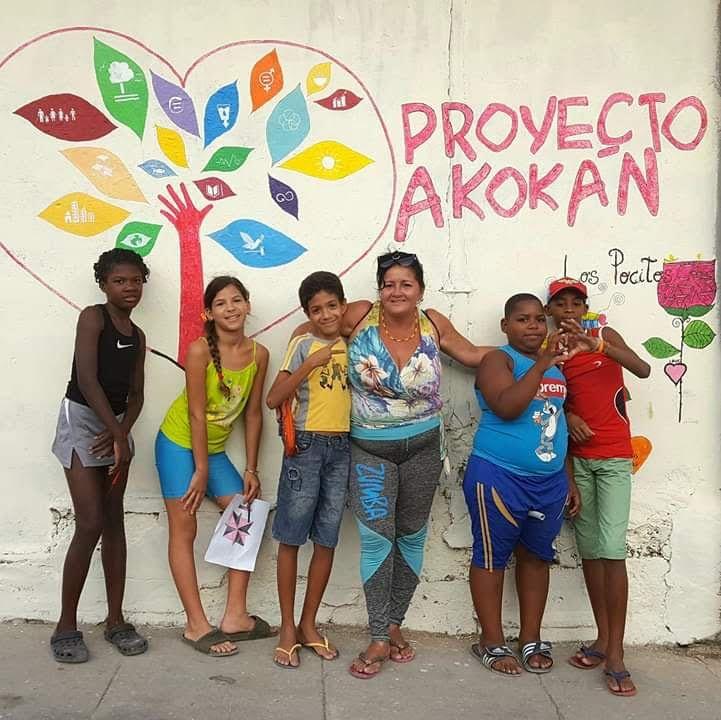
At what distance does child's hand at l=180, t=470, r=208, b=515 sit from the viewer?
402cm

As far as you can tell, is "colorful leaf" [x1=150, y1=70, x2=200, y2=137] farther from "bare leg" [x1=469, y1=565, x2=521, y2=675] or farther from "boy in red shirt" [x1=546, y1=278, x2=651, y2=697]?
"bare leg" [x1=469, y1=565, x2=521, y2=675]

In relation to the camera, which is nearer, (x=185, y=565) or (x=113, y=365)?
(x=113, y=365)

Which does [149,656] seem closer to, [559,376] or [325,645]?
[325,645]

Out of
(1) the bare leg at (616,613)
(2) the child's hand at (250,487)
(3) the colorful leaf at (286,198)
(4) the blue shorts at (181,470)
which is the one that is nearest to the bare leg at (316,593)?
(2) the child's hand at (250,487)

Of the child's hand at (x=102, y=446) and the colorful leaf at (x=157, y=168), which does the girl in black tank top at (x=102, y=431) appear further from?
the colorful leaf at (x=157, y=168)

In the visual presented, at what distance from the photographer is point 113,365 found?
389 cm

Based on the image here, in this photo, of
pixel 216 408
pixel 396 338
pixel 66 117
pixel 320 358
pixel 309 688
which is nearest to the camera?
pixel 309 688

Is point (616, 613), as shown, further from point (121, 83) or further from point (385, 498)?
point (121, 83)

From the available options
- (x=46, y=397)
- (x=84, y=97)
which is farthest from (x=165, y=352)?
(x=84, y=97)

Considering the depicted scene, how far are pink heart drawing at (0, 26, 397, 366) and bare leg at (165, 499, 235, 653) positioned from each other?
0.83 meters

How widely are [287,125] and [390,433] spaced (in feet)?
5.12

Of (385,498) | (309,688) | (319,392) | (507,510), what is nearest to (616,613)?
(507,510)

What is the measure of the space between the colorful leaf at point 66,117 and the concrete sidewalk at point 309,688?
93.1 inches

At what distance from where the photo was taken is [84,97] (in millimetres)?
4199
